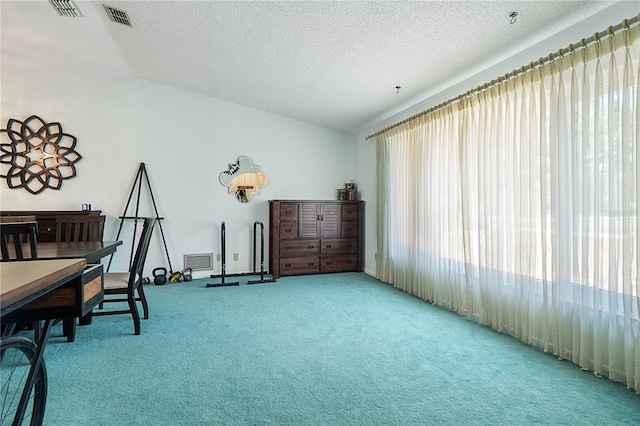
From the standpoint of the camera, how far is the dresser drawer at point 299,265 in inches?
188

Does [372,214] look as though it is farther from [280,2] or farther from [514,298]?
[280,2]

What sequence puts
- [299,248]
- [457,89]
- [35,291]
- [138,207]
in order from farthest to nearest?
[299,248] < [138,207] < [457,89] < [35,291]

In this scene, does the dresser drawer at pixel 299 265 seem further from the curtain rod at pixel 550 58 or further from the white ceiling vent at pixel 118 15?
the white ceiling vent at pixel 118 15

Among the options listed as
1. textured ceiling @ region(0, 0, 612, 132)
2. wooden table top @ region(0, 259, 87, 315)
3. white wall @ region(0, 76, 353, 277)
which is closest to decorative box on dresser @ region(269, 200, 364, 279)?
white wall @ region(0, 76, 353, 277)

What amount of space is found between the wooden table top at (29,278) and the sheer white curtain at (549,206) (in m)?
2.75

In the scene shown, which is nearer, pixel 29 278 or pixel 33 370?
pixel 29 278

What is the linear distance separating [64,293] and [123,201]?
390 centimetres

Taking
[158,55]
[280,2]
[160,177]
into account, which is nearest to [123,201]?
[160,177]

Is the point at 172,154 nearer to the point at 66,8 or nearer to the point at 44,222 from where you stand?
the point at 44,222

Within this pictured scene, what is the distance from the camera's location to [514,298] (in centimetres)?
254

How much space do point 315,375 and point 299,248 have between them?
294cm

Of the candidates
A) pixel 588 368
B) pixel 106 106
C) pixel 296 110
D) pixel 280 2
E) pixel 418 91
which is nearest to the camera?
pixel 588 368

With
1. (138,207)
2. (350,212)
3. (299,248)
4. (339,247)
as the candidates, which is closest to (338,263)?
(339,247)

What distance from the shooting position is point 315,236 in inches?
194
